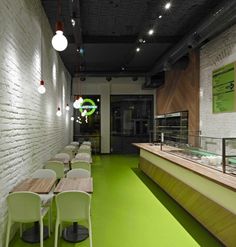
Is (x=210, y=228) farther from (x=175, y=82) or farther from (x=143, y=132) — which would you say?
(x=143, y=132)

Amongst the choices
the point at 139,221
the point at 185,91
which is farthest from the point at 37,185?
the point at 185,91

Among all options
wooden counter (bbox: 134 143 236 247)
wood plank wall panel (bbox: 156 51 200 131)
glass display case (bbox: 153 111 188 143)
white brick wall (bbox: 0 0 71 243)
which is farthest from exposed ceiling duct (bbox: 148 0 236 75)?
white brick wall (bbox: 0 0 71 243)

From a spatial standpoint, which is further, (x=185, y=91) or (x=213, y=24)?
(x=185, y=91)

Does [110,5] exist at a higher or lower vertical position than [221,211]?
higher

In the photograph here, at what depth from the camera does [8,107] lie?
3545mm

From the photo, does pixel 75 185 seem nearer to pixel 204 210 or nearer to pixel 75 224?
pixel 75 224

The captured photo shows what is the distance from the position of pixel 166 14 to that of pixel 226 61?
176 cm

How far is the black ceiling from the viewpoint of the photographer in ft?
18.6

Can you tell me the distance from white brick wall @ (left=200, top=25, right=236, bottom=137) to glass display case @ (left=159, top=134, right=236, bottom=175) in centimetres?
95

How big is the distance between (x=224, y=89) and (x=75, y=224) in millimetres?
4475

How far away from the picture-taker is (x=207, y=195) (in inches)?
150

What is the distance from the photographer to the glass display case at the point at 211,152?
11.7 ft

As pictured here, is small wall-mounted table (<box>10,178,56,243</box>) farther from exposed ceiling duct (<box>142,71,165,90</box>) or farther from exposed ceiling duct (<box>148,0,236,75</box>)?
→ exposed ceiling duct (<box>142,71,165,90</box>)

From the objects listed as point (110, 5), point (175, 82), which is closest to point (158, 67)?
point (175, 82)
